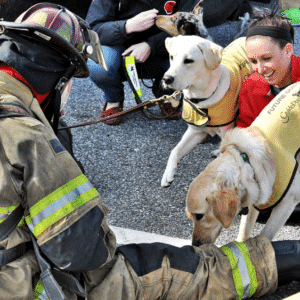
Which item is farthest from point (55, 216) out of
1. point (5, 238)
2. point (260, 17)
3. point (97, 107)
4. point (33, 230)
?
point (97, 107)

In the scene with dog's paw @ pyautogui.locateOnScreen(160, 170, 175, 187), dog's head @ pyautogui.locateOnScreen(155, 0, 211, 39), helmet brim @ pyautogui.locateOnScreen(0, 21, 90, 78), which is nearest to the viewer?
helmet brim @ pyautogui.locateOnScreen(0, 21, 90, 78)

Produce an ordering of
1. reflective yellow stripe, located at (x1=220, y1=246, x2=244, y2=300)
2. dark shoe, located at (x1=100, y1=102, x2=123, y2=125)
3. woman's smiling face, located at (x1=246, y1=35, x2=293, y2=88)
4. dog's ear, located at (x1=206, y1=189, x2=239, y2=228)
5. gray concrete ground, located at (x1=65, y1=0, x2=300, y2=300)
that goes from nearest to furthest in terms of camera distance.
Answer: reflective yellow stripe, located at (x1=220, y1=246, x2=244, y2=300), dog's ear, located at (x1=206, y1=189, x2=239, y2=228), woman's smiling face, located at (x1=246, y1=35, x2=293, y2=88), gray concrete ground, located at (x1=65, y1=0, x2=300, y2=300), dark shoe, located at (x1=100, y1=102, x2=123, y2=125)

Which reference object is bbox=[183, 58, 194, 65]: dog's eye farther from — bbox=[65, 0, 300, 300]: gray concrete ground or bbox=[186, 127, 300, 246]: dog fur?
bbox=[186, 127, 300, 246]: dog fur

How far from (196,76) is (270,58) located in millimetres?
699

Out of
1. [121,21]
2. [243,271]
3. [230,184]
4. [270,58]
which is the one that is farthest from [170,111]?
[243,271]

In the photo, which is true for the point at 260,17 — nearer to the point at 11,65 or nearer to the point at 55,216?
the point at 11,65

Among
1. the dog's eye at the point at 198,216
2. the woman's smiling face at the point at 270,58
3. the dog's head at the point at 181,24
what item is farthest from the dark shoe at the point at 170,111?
the dog's eye at the point at 198,216

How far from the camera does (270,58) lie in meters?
2.80

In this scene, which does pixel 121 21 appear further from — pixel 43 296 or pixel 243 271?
pixel 43 296

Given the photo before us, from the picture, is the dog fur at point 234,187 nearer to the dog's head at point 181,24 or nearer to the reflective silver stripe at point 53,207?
the reflective silver stripe at point 53,207

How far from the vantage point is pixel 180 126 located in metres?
4.25

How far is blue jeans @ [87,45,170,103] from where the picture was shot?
4.19 metres

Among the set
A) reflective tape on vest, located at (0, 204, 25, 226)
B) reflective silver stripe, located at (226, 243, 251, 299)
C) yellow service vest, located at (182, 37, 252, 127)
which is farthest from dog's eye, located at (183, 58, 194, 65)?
reflective tape on vest, located at (0, 204, 25, 226)

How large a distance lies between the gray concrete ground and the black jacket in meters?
0.69
